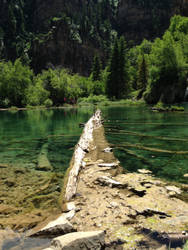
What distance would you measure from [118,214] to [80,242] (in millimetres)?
1322

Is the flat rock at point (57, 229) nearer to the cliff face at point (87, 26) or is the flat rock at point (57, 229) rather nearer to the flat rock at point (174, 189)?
the flat rock at point (174, 189)

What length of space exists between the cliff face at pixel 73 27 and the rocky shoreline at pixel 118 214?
10670cm

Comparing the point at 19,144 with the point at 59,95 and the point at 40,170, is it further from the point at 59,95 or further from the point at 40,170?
the point at 59,95

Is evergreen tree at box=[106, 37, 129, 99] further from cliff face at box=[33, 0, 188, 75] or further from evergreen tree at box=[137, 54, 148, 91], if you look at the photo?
cliff face at box=[33, 0, 188, 75]

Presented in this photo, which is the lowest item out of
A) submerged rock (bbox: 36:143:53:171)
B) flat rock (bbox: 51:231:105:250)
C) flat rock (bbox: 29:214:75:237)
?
submerged rock (bbox: 36:143:53:171)

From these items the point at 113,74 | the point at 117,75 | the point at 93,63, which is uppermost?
the point at 93,63

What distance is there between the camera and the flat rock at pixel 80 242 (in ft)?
8.68

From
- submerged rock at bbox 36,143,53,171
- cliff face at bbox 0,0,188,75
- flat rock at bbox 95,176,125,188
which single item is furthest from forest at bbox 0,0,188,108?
flat rock at bbox 95,176,125,188

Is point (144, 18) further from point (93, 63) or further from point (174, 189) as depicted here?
point (174, 189)

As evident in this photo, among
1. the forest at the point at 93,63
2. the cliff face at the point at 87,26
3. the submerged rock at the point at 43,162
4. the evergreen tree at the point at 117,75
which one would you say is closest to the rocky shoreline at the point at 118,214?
the submerged rock at the point at 43,162

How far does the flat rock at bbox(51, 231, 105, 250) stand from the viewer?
2646 mm

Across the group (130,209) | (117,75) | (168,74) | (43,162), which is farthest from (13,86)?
(130,209)

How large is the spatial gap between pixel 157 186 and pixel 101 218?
6.91 feet

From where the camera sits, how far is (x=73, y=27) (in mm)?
111562
